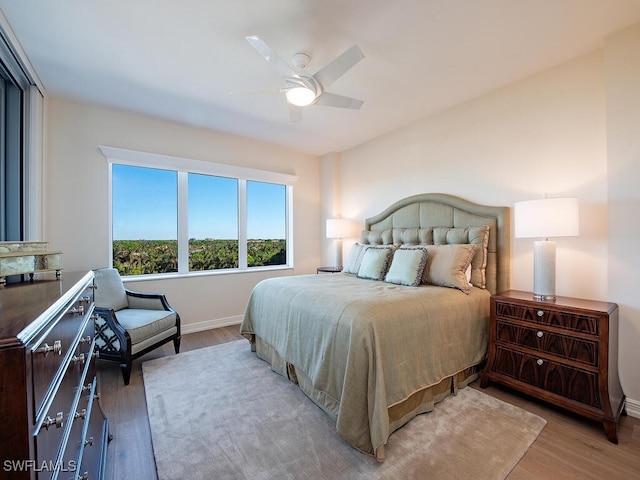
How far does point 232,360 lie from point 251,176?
266 cm

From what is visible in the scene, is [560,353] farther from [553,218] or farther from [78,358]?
[78,358]

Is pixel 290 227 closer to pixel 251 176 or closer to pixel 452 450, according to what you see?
pixel 251 176

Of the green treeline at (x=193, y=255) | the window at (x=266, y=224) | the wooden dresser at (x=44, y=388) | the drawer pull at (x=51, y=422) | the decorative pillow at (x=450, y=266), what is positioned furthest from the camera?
the window at (x=266, y=224)

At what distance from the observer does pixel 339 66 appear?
2016mm

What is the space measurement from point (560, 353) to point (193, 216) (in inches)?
166

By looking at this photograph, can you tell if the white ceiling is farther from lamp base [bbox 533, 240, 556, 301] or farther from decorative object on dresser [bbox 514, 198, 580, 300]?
lamp base [bbox 533, 240, 556, 301]

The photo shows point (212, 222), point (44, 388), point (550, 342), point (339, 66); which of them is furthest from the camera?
point (212, 222)

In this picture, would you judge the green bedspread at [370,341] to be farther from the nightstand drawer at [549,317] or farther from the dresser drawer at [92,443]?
the dresser drawer at [92,443]

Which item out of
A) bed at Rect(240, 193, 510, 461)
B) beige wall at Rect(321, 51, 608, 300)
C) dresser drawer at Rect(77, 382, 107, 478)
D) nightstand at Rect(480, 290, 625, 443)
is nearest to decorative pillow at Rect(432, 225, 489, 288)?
bed at Rect(240, 193, 510, 461)

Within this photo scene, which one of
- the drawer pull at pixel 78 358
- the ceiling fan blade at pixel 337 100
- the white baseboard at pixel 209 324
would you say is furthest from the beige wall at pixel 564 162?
the drawer pull at pixel 78 358

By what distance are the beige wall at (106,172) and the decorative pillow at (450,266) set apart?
8.71 ft

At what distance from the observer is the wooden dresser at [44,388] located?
0.63 meters

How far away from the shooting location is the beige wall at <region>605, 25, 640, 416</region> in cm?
206

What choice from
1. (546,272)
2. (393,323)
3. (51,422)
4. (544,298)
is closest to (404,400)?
(393,323)
